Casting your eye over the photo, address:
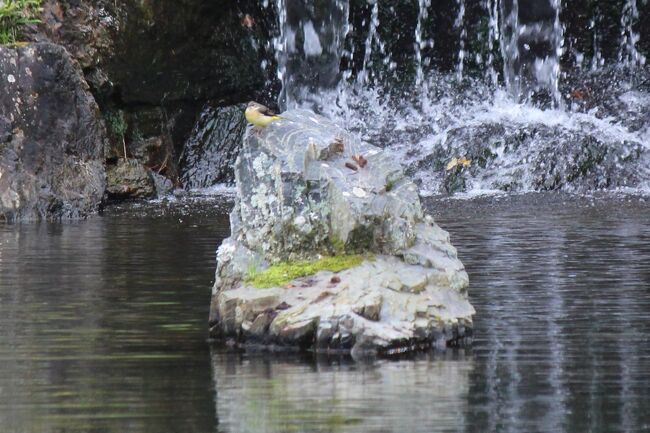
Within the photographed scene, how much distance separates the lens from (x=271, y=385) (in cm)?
655

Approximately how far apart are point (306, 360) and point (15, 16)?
11558mm

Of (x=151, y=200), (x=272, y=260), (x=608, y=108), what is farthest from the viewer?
(x=608, y=108)

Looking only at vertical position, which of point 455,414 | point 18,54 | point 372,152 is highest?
point 18,54

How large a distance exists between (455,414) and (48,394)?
1.84m

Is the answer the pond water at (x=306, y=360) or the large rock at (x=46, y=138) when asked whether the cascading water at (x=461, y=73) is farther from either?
the pond water at (x=306, y=360)

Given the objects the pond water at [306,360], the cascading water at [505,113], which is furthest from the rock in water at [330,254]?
the cascading water at [505,113]

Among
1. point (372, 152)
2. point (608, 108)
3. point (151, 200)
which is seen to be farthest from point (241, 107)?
point (372, 152)

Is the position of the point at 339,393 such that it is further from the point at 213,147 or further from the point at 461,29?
the point at 461,29

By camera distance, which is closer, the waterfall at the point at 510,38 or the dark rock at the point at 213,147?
the dark rock at the point at 213,147

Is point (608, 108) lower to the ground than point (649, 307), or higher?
higher

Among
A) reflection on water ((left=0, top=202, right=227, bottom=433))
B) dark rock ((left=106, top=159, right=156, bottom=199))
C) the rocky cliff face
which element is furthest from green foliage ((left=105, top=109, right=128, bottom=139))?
reflection on water ((left=0, top=202, right=227, bottom=433))

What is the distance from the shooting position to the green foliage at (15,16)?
17.3m

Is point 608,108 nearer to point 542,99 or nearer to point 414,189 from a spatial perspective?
point 542,99

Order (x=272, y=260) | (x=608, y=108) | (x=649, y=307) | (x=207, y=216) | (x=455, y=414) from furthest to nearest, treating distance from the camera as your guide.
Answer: (x=608, y=108) → (x=207, y=216) → (x=649, y=307) → (x=272, y=260) → (x=455, y=414)
